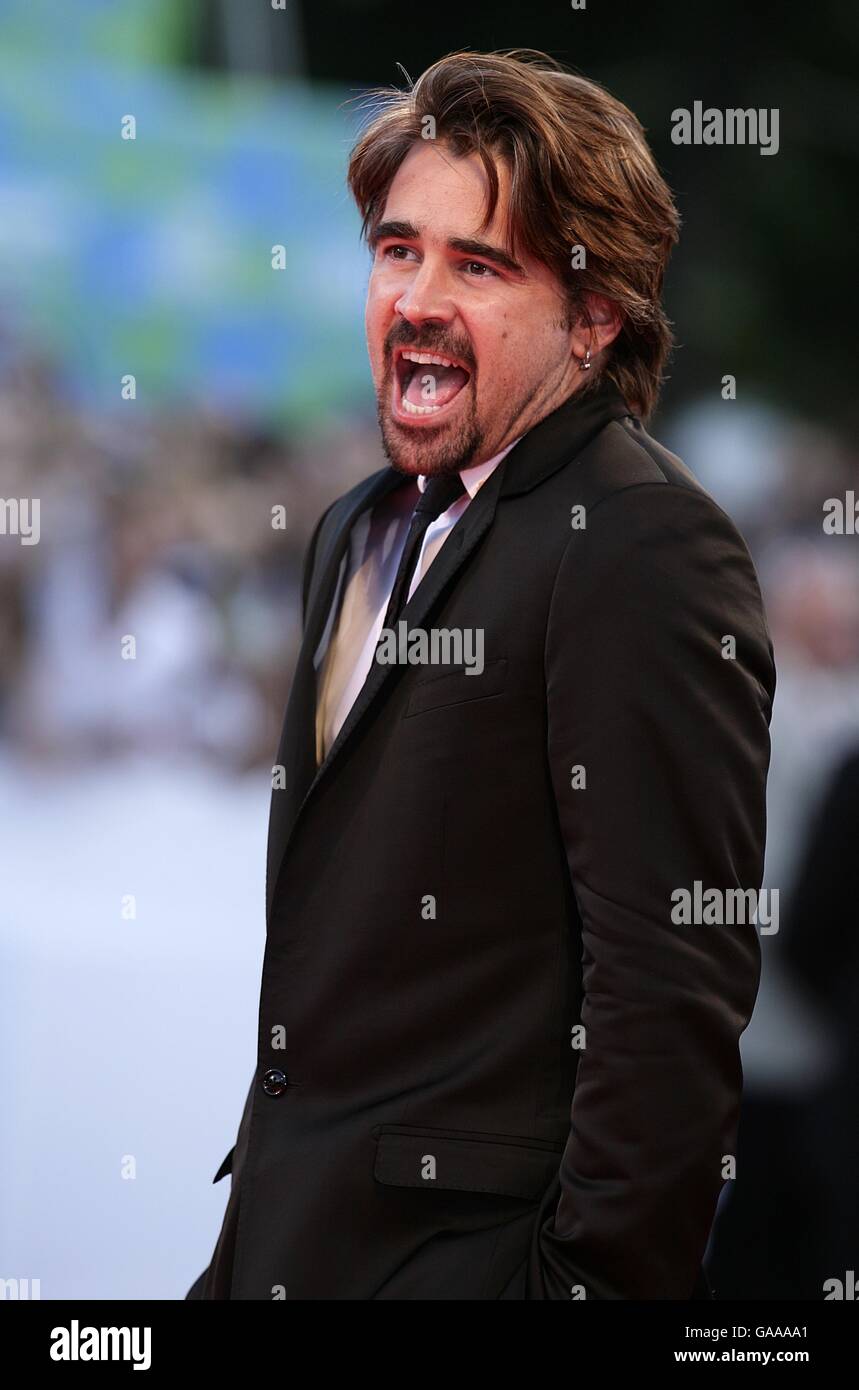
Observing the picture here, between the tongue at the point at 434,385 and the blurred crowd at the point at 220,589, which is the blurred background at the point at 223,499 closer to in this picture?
the blurred crowd at the point at 220,589

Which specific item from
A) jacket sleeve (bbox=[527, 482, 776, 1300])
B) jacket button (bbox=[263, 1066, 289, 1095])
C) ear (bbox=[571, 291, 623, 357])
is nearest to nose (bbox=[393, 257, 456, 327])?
ear (bbox=[571, 291, 623, 357])

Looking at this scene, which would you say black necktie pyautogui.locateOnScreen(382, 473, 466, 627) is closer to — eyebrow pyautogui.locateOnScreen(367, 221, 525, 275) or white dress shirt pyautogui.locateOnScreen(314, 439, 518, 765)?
white dress shirt pyautogui.locateOnScreen(314, 439, 518, 765)

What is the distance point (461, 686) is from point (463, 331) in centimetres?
42

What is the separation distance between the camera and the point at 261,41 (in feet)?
9.70

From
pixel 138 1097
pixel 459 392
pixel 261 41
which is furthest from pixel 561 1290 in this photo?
Result: pixel 261 41

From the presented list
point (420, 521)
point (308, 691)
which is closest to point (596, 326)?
point (420, 521)

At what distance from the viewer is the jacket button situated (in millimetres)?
1562

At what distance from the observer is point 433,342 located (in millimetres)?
1615

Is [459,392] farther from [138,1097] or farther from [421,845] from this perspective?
[138,1097]

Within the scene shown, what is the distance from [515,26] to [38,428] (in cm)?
124

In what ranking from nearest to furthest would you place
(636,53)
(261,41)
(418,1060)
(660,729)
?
(660,729), (418,1060), (636,53), (261,41)

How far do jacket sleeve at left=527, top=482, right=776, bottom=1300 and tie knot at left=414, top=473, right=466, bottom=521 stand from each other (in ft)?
0.99
